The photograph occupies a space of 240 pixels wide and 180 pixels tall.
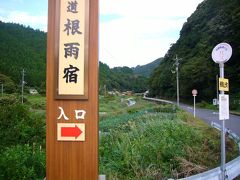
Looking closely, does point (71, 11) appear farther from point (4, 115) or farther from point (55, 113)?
point (4, 115)

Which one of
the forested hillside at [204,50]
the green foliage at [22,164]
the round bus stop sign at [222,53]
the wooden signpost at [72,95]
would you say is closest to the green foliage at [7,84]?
the forested hillside at [204,50]

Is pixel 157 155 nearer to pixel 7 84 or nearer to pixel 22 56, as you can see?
pixel 7 84

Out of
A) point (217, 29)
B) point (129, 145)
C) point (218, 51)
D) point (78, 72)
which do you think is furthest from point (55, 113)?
point (217, 29)

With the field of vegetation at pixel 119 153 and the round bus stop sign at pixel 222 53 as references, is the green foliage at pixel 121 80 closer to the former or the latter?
the field of vegetation at pixel 119 153

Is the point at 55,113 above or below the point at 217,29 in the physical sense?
below

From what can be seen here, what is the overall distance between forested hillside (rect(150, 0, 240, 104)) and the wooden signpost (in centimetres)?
4469

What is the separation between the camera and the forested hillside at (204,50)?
48219mm

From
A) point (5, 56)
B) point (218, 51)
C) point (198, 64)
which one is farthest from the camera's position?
point (5, 56)

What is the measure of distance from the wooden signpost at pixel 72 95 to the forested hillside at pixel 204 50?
4469 centimetres

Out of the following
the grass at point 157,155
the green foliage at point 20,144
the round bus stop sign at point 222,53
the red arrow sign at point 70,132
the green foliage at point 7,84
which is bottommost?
the grass at point 157,155

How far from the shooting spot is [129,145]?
28.5 feet

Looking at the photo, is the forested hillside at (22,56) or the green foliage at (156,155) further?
the forested hillside at (22,56)

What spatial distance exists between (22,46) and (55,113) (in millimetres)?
82158

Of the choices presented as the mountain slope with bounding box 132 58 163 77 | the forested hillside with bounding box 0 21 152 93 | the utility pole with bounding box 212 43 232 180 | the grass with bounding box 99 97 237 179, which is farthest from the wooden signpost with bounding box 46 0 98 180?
the mountain slope with bounding box 132 58 163 77
